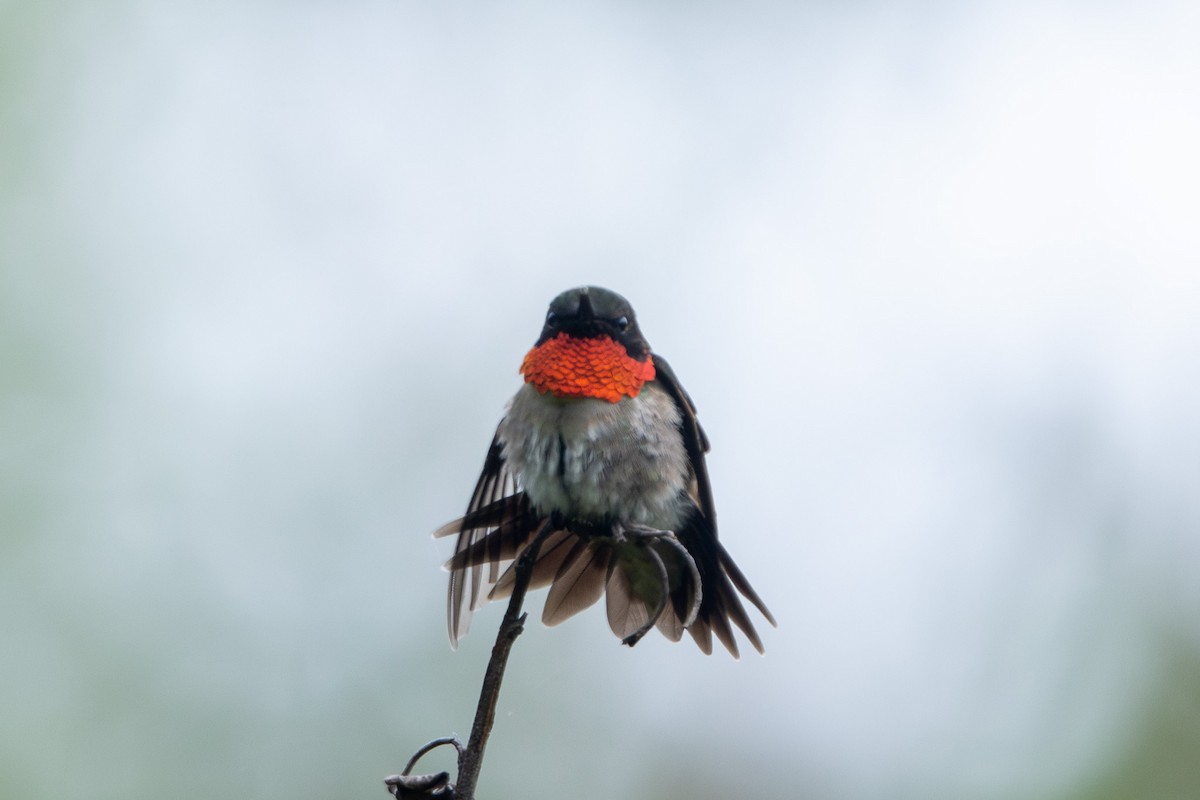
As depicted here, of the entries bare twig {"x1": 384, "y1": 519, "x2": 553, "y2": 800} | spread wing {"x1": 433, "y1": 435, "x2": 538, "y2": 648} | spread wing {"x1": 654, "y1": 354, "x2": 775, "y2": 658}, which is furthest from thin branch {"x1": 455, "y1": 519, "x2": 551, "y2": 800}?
spread wing {"x1": 654, "y1": 354, "x2": 775, "y2": 658}

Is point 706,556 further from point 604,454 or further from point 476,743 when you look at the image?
point 476,743

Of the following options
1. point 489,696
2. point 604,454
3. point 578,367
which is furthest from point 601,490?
point 489,696

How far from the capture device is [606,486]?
3.31 m

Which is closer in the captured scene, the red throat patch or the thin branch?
the thin branch

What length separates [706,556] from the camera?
11.6ft

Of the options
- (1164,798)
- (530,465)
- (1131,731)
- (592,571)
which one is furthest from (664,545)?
(1131,731)

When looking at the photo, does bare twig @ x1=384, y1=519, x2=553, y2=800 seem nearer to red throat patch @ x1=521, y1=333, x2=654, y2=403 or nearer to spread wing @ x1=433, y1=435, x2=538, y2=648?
spread wing @ x1=433, y1=435, x2=538, y2=648

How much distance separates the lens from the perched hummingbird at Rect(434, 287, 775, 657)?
3043 millimetres

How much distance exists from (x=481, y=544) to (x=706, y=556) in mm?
853

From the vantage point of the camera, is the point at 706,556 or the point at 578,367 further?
the point at 706,556

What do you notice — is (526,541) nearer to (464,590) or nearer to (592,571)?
(592,571)

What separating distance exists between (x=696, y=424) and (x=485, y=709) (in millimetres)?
2092

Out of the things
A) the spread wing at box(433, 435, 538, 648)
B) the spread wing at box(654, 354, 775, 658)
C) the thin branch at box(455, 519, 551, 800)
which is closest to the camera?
the thin branch at box(455, 519, 551, 800)

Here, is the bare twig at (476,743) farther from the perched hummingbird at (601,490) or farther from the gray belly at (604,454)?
the gray belly at (604,454)
